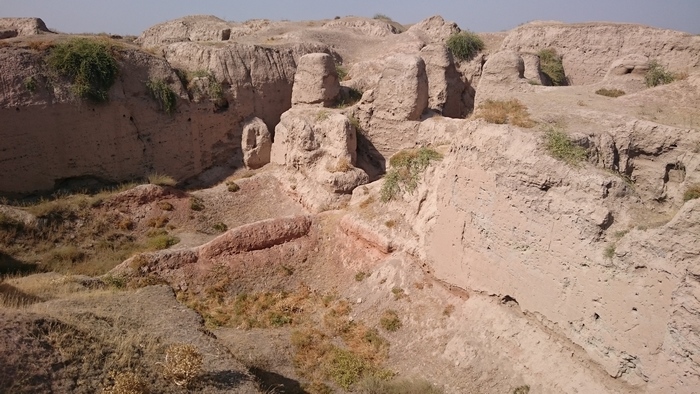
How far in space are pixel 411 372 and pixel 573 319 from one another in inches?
→ 144

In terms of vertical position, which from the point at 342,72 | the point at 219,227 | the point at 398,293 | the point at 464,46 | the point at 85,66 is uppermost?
the point at 464,46

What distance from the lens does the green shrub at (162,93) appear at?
66.7ft

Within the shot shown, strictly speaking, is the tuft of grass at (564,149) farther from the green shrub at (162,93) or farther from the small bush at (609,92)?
the green shrub at (162,93)

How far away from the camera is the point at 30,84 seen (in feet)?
57.8

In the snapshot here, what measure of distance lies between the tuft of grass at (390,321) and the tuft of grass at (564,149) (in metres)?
5.32

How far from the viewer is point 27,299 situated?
1058cm

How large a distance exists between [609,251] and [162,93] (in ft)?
56.1

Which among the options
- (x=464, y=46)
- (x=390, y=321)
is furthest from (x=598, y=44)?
(x=390, y=321)

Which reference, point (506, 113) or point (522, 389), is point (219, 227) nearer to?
point (506, 113)

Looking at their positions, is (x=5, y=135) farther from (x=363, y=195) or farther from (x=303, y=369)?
(x=303, y=369)

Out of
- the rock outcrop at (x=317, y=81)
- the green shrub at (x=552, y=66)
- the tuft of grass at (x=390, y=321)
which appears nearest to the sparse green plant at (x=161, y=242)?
the tuft of grass at (x=390, y=321)

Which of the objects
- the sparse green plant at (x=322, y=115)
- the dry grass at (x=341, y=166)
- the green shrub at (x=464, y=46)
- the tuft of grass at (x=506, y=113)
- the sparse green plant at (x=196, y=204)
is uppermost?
the green shrub at (x=464, y=46)

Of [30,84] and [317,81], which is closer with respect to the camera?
[30,84]

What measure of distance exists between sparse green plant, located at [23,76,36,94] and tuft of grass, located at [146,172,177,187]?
4752 mm
